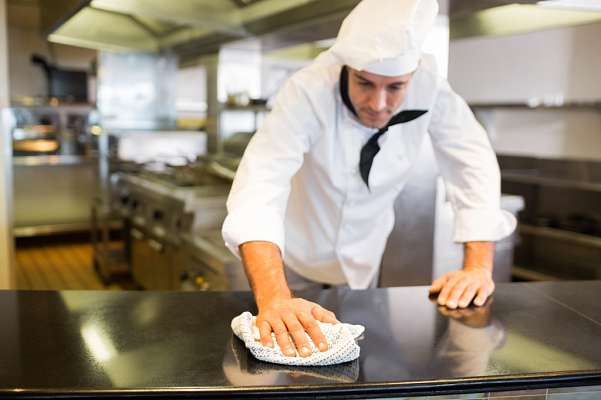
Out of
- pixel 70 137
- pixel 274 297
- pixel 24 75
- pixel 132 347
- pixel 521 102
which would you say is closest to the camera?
pixel 132 347

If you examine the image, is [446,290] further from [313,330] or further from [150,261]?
[150,261]

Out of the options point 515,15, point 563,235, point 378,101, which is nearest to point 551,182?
point 563,235

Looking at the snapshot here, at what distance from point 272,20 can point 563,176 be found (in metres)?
3.14

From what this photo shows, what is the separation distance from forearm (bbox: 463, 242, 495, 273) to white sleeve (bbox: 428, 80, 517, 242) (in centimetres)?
2

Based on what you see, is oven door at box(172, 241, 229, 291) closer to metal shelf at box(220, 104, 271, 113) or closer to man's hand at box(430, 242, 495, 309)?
metal shelf at box(220, 104, 271, 113)

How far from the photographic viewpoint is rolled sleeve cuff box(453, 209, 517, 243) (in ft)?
5.09

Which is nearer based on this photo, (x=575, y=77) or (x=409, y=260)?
(x=409, y=260)

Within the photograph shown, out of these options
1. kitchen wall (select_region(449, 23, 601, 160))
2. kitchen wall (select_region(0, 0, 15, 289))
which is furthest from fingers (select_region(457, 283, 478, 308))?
kitchen wall (select_region(449, 23, 601, 160))

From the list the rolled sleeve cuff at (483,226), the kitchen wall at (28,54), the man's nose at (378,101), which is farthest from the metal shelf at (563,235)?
the kitchen wall at (28,54)

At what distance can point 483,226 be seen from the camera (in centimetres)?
156

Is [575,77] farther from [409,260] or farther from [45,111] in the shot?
[45,111]

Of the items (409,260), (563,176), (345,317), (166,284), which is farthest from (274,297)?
(563,176)

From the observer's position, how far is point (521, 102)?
16.0 feet

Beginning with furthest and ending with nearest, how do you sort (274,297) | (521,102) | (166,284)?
(521,102)
(166,284)
(274,297)
